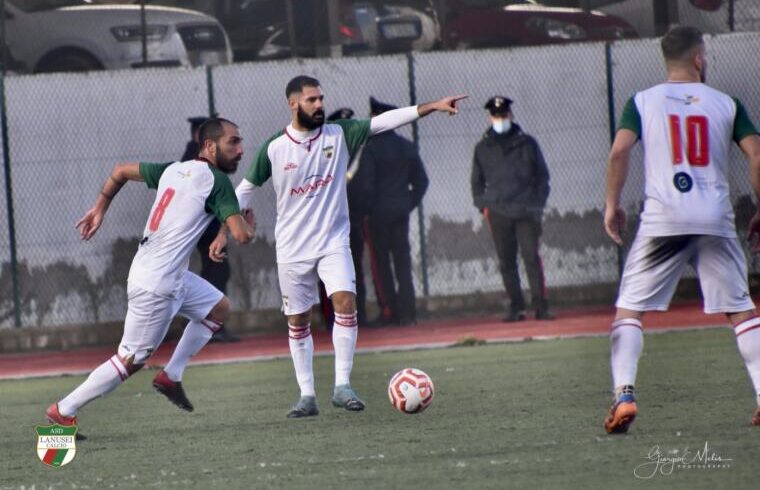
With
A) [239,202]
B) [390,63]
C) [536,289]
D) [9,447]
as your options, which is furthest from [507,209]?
[9,447]

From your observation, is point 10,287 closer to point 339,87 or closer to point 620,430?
point 339,87

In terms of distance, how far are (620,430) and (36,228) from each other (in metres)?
13.1

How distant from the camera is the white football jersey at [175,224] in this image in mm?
10000

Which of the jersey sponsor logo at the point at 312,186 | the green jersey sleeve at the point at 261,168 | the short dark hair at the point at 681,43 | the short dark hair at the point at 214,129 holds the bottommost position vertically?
the jersey sponsor logo at the point at 312,186

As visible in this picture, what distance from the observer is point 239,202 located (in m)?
10.7

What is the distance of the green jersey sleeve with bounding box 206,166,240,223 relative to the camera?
32.2ft

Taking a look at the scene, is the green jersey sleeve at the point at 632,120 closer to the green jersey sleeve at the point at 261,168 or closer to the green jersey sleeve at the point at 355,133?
the green jersey sleeve at the point at 355,133

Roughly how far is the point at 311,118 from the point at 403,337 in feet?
25.7

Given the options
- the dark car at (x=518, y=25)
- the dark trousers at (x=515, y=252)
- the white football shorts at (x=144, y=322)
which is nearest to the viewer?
the white football shorts at (x=144, y=322)

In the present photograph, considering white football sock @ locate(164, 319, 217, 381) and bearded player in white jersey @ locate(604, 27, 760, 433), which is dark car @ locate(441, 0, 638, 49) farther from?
bearded player in white jersey @ locate(604, 27, 760, 433)

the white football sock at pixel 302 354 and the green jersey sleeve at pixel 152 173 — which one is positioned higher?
the green jersey sleeve at pixel 152 173

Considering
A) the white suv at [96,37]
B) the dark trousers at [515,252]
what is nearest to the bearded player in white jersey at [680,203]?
the dark trousers at [515,252]

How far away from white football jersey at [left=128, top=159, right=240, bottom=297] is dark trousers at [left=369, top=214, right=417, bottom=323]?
29.6ft

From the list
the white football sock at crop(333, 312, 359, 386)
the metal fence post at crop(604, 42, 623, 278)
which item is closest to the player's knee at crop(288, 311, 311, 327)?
the white football sock at crop(333, 312, 359, 386)
